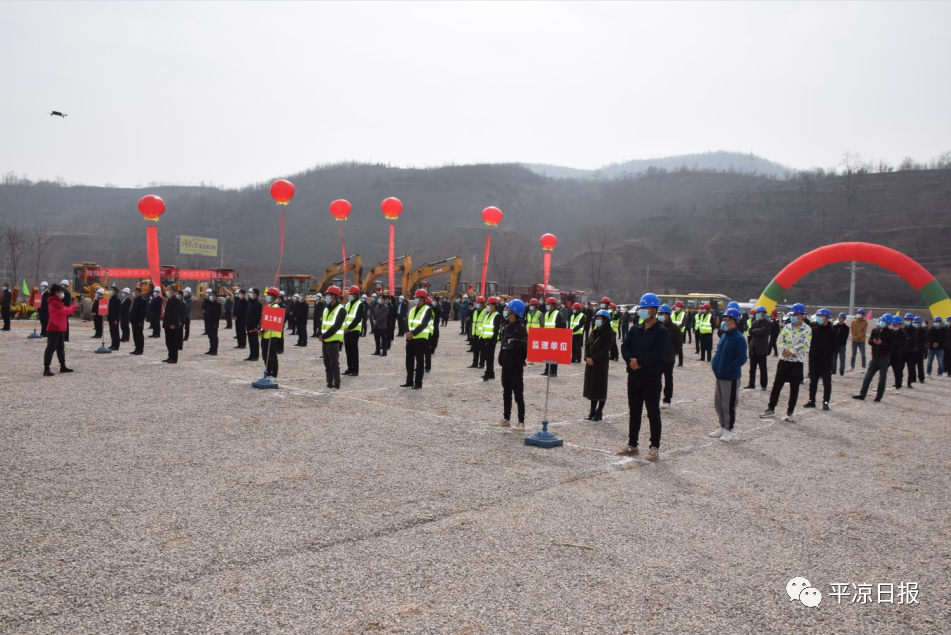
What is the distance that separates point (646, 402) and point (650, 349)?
0.65 meters

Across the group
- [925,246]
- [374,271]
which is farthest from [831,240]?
[374,271]

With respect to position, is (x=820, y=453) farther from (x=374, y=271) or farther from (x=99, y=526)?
(x=374, y=271)

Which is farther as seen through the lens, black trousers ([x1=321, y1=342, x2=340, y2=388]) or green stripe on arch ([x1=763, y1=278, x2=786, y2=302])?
green stripe on arch ([x1=763, y1=278, x2=786, y2=302])

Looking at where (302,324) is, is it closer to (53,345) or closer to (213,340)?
(213,340)

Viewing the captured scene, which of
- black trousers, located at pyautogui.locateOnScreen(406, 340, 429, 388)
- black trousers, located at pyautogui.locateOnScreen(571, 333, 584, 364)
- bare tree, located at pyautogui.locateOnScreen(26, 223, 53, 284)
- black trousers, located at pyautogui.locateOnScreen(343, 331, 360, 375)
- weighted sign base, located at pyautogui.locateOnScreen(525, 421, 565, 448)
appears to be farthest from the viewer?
bare tree, located at pyautogui.locateOnScreen(26, 223, 53, 284)

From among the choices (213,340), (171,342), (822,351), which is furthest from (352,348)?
(822,351)

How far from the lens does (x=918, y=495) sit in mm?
6535

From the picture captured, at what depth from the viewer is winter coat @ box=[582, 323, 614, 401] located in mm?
9258

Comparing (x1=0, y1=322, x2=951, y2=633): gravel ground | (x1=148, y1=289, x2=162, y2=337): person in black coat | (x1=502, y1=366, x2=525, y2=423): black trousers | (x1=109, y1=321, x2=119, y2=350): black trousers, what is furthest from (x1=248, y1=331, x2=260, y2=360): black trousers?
(x1=502, y1=366, x2=525, y2=423): black trousers

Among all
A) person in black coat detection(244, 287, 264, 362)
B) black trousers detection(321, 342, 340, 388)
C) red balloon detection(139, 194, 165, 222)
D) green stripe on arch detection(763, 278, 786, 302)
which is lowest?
black trousers detection(321, 342, 340, 388)

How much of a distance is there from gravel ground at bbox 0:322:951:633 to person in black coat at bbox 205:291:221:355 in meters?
7.71

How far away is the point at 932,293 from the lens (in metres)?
27.5

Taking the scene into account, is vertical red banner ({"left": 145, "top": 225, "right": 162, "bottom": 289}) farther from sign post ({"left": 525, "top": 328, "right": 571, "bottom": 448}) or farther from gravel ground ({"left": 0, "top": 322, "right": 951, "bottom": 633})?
sign post ({"left": 525, "top": 328, "right": 571, "bottom": 448})

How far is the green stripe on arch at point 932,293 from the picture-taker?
2722 centimetres
